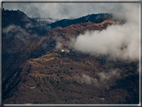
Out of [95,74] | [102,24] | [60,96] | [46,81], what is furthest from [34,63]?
[102,24]

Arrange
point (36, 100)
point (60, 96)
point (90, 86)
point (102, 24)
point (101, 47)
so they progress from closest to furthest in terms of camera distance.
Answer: point (36, 100)
point (60, 96)
point (90, 86)
point (101, 47)
point (102, 24)

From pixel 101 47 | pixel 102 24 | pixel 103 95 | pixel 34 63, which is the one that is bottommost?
pixel 103 95

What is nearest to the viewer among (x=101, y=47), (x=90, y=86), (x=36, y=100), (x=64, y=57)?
(x=36, y=100)

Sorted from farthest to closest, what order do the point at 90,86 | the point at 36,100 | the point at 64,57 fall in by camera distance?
the point at 64,57 → the point at 90,86 → the point at 36,100

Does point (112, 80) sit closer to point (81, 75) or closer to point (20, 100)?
point (81, 75)

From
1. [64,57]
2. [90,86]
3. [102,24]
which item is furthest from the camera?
[102,24]

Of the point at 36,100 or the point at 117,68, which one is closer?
the point at 36,100

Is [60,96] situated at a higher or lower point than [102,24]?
lower

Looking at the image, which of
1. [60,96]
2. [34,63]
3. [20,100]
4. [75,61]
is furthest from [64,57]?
[20,100]

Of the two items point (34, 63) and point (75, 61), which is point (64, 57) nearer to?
point (75, 61)
